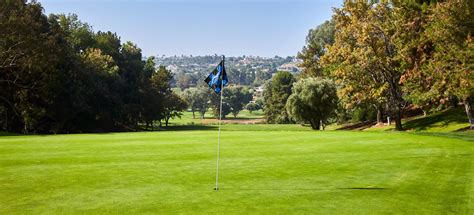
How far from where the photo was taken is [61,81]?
6456 cm

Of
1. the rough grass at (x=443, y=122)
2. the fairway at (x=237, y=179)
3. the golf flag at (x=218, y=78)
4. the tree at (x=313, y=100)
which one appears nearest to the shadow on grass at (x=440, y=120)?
the rough grass at (x=443, y=122)

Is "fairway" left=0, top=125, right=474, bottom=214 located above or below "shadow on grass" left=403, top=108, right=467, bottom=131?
below

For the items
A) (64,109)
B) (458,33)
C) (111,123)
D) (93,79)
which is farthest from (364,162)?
(111,123)

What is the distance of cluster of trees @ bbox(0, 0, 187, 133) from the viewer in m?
53.6

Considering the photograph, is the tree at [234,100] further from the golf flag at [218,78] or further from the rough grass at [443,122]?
the golf flag at [218,78]

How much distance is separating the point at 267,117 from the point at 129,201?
11393cm

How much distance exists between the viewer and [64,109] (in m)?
65.4

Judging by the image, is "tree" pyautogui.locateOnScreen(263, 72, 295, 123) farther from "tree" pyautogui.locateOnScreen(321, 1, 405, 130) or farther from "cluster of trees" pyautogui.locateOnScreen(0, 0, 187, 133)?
"tree" pyautogui.locateOnScreen(321, 1, 405, 130)

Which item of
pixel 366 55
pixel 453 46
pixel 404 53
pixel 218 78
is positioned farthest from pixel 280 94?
pixel 218 78

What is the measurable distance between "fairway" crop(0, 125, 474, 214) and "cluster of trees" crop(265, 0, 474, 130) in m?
20.5

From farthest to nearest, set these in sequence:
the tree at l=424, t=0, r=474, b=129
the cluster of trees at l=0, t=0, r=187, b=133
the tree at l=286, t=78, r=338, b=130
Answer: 1. the tree at l=286, t=78, r=338, b=130
2. the cluster of trees at l=0, t=0, r=187, b=133
3. the tree at l=424, t=0, r=474, b=129

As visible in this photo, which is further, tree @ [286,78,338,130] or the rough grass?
tree @ [286,78,338,130]

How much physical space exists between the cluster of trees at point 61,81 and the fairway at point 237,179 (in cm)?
3250

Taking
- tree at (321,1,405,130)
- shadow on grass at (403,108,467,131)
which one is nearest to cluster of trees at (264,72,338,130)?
tree at (321,1,405,130)
